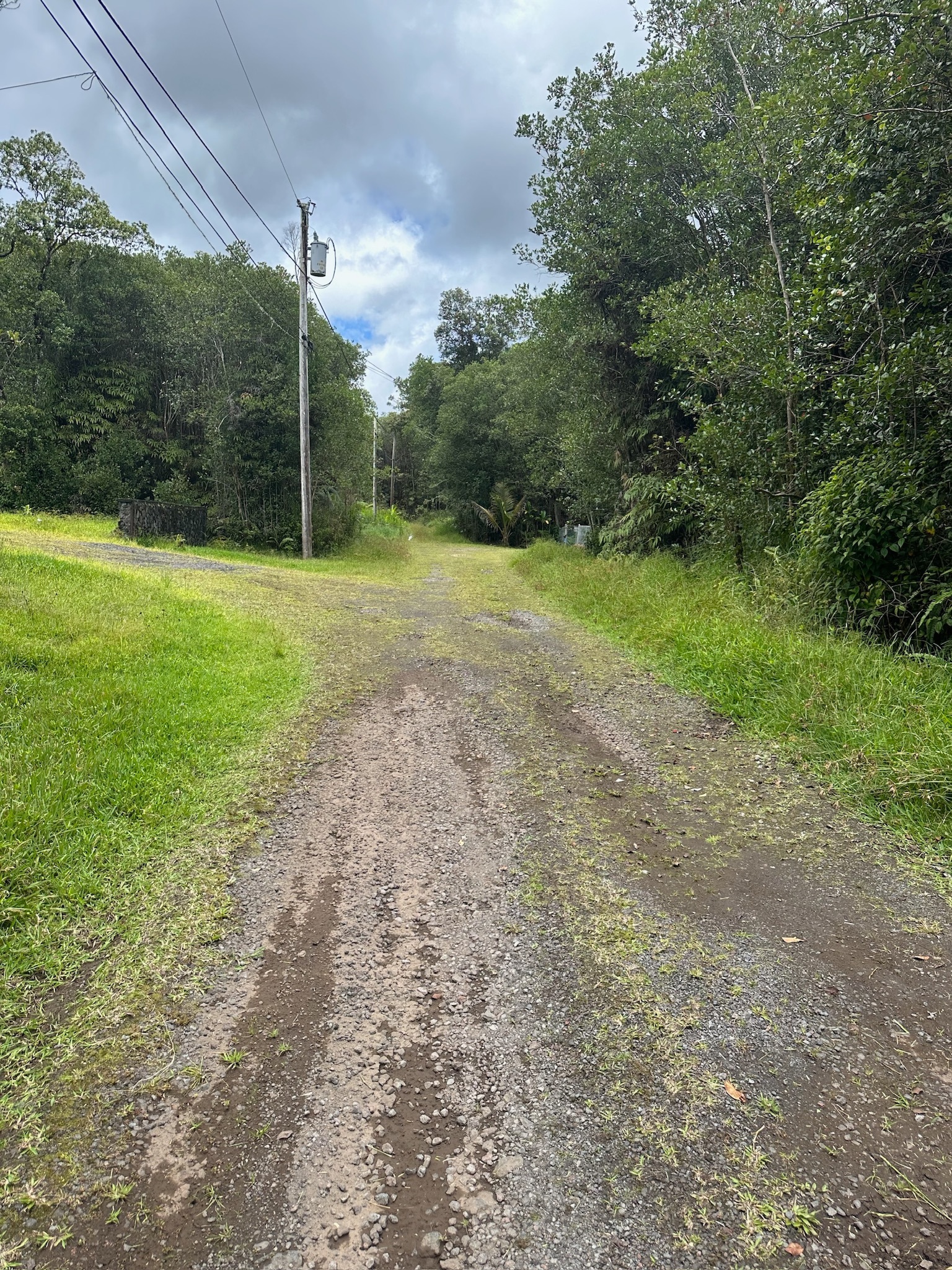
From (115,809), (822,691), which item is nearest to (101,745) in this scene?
(115,809)

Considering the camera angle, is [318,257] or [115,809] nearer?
[115,809]

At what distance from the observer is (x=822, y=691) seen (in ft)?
13.9

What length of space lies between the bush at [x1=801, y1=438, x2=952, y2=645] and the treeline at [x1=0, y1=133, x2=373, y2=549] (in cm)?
1357

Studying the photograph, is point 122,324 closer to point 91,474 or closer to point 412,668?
point 91,474

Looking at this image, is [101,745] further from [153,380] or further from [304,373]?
[153,380]

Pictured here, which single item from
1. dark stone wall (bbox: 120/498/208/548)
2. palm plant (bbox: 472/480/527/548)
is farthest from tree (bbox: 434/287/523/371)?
dark stone wall (bbox: 120/498/208/548)

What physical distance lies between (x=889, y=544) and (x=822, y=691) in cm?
175

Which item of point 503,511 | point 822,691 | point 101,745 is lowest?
point 101,745

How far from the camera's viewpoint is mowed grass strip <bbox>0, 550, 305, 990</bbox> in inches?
92.9

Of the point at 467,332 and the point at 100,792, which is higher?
the point at 467,332

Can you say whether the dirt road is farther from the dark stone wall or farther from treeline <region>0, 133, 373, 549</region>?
treeline <region>0, 133, 373, 549</region>

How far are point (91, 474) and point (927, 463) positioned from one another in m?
20.4

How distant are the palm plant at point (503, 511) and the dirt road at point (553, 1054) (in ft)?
79.3

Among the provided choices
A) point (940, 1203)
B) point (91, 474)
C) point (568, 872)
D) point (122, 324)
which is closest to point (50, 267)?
point (122, 324)
